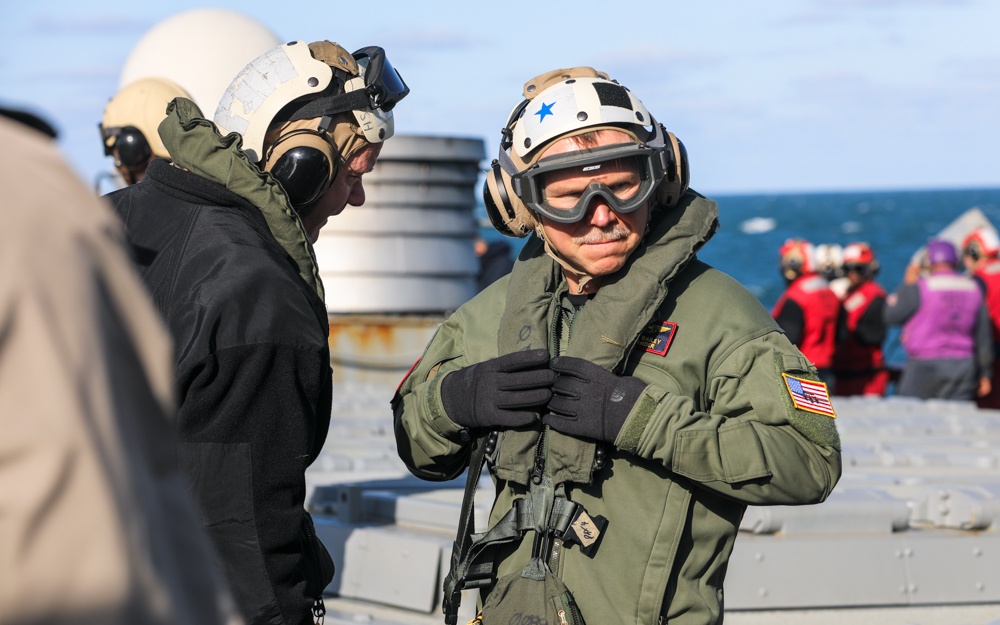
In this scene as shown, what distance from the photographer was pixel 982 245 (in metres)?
13.3

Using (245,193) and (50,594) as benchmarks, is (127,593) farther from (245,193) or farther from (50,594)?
(245,193)

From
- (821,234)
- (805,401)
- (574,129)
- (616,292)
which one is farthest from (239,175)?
(821,234)

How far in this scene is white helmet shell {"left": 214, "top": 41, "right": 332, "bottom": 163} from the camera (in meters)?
3.04

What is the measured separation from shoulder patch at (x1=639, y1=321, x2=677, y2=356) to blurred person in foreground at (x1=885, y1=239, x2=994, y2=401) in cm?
1003

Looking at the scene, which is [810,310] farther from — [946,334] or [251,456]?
[251,456]

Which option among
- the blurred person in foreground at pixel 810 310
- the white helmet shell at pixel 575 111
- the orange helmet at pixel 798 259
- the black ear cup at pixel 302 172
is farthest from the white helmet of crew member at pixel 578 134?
the orange helmet at pixel 798 259

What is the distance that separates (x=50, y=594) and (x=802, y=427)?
203 centimetres

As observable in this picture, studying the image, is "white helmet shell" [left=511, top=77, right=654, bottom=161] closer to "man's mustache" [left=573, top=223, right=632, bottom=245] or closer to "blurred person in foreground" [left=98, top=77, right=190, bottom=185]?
"man's mustache" [left=573, top=223, right=632, bottom=245]

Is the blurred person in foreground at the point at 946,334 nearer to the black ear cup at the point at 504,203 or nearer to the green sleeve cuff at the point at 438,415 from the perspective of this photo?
the black ear cup at the point at 504,203

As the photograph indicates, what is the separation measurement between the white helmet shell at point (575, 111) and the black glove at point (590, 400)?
0.53m

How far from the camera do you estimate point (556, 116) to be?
9.34 ft

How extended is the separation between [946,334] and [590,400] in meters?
Result: 10.4

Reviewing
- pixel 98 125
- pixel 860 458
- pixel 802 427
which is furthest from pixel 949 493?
pixel 98 125

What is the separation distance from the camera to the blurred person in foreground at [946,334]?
39.8ft
